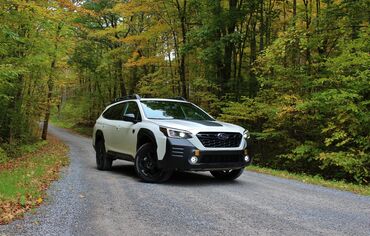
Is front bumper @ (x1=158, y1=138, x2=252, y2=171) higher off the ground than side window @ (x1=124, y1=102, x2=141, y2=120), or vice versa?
side window @ (x1=124, y1=102, x2=141, y2=120)

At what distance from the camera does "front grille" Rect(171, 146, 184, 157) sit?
7.52 m

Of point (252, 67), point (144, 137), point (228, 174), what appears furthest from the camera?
point (252, 67)

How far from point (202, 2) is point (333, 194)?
51.4 ft

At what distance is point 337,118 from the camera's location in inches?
488

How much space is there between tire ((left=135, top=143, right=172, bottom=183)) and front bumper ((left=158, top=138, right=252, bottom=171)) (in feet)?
1.18

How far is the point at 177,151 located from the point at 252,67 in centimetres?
1251

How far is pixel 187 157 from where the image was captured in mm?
7492

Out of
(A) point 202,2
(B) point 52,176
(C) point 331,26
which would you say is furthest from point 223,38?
(B) point 52,176

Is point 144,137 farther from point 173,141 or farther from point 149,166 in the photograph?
point 173,141

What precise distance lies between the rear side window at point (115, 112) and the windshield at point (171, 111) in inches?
40.4

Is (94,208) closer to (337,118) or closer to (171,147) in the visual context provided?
(171,147)

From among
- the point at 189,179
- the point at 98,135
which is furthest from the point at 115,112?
the point at 189,179

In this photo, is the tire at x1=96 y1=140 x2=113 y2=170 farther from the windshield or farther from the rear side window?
the windshield

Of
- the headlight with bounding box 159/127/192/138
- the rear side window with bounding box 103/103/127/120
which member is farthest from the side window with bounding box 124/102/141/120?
the headlight with bounding box 159/127/192/138
